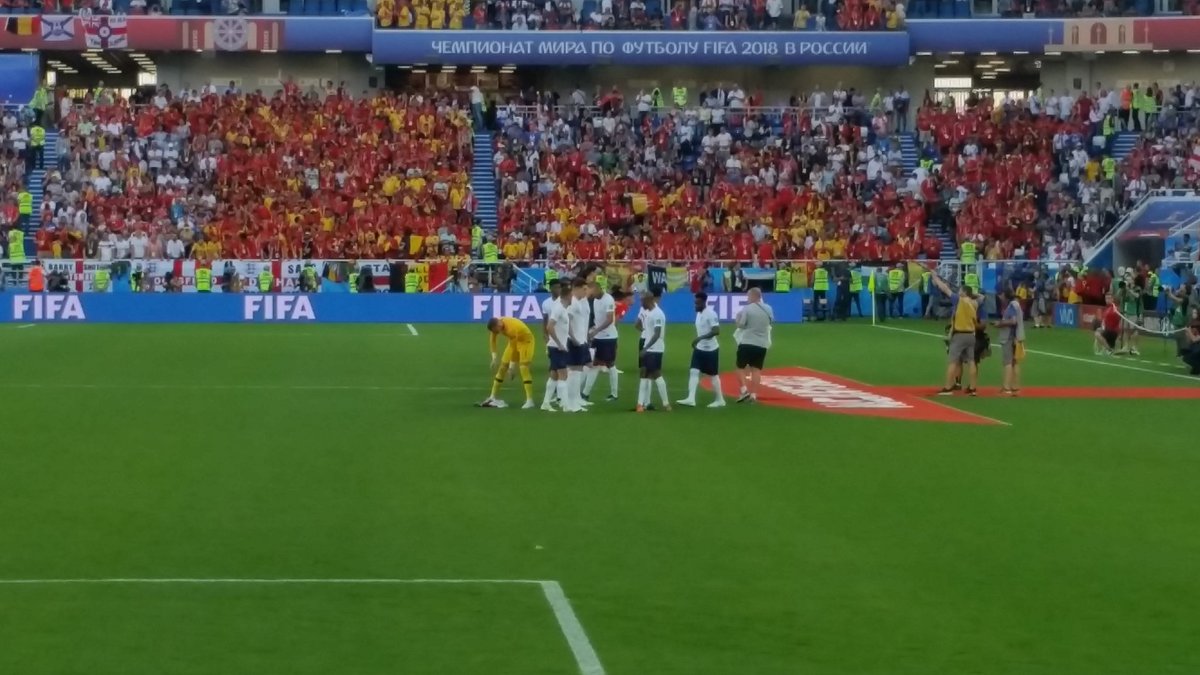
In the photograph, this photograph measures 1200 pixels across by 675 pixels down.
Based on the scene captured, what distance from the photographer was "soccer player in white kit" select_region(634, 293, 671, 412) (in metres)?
23.8

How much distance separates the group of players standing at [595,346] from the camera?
23484mm

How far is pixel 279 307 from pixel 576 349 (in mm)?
24959

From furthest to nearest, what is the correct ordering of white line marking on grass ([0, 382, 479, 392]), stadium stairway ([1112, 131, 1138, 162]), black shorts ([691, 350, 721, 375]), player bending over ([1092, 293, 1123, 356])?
1. stadium stairway ([1112, 131, 1138, 162])
2. player bending over ([1092, 293, 1123, 356])
3. white line marking on grass ([0, 382, 479, 392])
4. black shorts ([691, 350, 721, 375])

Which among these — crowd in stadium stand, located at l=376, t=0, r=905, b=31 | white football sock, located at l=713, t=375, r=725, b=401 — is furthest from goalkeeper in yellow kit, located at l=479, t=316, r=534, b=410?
crowd in stadium stand, located at l=376, t=0, r=905, b=31

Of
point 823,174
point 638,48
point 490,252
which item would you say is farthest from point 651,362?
point 638,48

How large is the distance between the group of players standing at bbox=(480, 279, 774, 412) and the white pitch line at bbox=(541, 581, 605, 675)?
11.5 m

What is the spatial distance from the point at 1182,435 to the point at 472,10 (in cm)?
4423

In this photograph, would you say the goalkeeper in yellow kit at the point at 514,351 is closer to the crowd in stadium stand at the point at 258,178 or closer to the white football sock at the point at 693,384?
the white football sock at the point at 693,384

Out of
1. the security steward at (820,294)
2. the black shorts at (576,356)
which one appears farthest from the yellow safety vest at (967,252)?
the black shorts at (576,356)

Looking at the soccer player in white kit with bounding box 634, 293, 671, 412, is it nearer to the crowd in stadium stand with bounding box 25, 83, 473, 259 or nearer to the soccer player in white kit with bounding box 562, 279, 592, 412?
the soccer player in white kit with bounding box 562, 279, 592, 412

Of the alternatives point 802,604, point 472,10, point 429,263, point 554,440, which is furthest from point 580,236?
point 802,604

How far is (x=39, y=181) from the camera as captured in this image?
55156 millimetres

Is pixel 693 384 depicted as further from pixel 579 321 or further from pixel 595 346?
pixel 579 321

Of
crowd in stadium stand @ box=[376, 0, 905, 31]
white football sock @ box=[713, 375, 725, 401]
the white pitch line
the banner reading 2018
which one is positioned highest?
crowd in stadium stand @ box=[376, 0, 905, 31]
